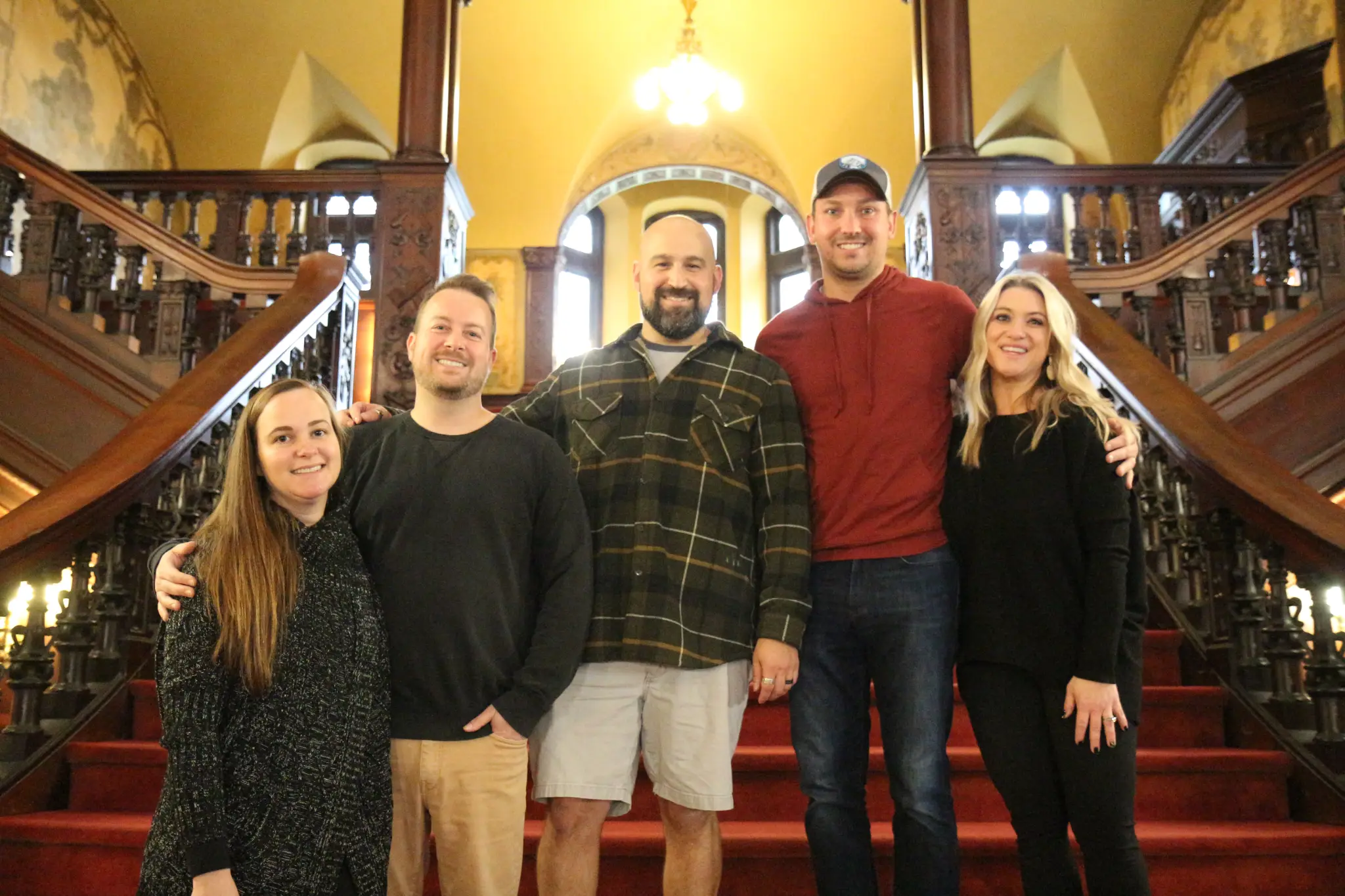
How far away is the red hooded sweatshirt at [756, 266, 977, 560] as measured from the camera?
1.99 meters

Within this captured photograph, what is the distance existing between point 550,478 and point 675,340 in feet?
1.30

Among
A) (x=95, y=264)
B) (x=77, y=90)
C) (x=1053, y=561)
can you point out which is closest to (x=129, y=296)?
(x=95, y=264)

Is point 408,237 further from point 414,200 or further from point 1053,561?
point 1053,561

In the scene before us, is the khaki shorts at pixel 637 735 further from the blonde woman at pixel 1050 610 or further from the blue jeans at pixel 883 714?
the blonde woman at pixel 1050 610

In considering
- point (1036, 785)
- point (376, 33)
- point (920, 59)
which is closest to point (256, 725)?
point (1036, 785)

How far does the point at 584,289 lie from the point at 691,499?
1136 cm

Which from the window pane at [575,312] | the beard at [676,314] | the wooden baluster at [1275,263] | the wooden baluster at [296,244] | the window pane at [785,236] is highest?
the window pane at [785,236]

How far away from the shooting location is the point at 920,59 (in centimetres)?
597

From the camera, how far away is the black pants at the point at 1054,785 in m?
1.75

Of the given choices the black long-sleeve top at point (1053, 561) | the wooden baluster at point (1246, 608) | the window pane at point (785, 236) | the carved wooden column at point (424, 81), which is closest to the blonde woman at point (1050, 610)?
the black long-sleeve top at point (1053, 561)

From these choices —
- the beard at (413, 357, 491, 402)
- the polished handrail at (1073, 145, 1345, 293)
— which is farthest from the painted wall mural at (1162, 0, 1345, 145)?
the beard at (413, 357, 491, 402)

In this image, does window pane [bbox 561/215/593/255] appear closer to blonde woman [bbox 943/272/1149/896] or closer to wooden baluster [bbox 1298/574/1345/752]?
wooden baluster [bbox 1298/574/1345/752]

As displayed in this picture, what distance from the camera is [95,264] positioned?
16.2 ft

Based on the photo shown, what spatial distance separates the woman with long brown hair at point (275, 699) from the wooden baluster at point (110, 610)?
1365 mm
